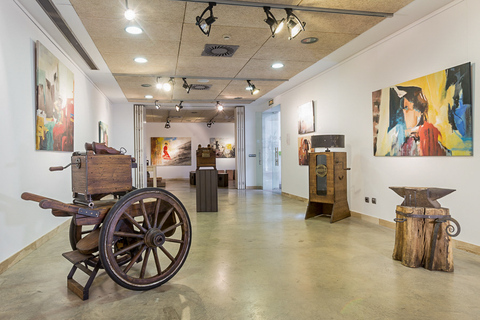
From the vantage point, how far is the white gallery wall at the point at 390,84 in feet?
13.1

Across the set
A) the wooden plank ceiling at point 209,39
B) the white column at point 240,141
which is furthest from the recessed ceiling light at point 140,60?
the white column at point 240,141

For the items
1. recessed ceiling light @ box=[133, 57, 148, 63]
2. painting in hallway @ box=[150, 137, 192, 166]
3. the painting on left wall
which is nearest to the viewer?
the painting on left wall

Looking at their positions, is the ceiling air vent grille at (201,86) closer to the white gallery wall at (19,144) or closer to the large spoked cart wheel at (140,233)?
the white gallery wall at (19,144)

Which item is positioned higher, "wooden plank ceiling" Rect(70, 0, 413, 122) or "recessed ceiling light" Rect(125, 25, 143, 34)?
"wooden plank ceiling" Rect(70, 0, 413, 122)

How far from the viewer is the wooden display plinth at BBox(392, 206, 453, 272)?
3336 mm

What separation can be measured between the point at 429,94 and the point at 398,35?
4.00ft

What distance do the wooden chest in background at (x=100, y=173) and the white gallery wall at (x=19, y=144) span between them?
149 cm

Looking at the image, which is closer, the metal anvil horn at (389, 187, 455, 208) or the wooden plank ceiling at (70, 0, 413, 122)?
the metal anvil horn at (389, 187, 455, 208)

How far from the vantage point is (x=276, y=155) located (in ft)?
38.2

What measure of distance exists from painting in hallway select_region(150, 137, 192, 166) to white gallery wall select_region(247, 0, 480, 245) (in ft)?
34.8

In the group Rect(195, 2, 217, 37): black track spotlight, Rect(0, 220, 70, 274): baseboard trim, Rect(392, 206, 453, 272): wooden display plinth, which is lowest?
Rect(0, 220, 70, 274): baseboard trim

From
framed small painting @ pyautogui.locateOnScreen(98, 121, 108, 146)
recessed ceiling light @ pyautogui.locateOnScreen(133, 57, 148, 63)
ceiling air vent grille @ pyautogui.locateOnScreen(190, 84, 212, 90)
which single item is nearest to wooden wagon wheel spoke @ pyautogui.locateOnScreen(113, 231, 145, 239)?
recessed ceiling light @ pyautogui.locateOnScreen(133, 57, 148, 63)

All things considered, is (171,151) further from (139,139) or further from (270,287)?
(270,287)

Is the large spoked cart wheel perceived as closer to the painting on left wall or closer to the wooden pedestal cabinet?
the painting on left wall
